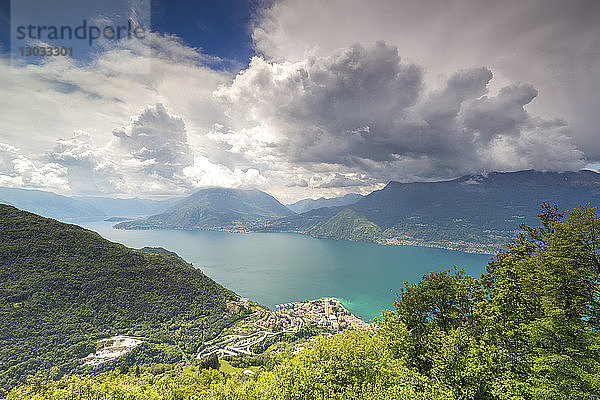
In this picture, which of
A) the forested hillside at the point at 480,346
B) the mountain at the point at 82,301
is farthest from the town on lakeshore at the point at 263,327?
the forested hillside at the point at 480,346

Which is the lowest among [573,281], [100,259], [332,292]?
[332,292]

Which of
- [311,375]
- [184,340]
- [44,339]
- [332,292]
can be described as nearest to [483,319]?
[311,375]

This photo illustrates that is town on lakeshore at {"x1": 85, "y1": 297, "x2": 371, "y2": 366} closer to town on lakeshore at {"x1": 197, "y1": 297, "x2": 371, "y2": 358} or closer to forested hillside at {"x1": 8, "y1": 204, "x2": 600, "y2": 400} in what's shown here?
town on lakeshore at {"x1": 197, "y1": 297, "x2": 371, "y2": 358}

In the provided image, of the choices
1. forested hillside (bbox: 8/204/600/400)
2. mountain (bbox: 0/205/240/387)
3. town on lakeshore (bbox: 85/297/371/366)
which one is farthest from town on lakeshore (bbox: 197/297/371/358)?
forested hillside (bbox: 8/204/600/400)

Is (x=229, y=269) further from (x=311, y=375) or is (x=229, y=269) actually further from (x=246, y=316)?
(x=311, y=375)

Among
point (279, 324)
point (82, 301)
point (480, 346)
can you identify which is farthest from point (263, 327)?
point (480, 346)

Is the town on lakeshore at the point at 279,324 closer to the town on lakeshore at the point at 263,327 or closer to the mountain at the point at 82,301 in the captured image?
the town on lakeshore at the point at 263,327
